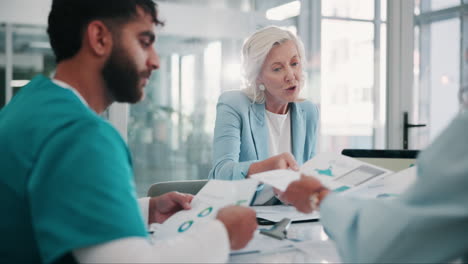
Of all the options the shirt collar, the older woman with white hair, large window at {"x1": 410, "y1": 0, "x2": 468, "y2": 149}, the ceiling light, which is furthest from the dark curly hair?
large window at {"x1": 410, "y1": 0, "x2": 468, "y2": 149}

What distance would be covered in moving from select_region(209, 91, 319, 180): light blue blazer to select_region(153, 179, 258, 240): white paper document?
80 centimetres

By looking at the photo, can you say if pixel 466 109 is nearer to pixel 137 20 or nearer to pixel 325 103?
pixel 137 20

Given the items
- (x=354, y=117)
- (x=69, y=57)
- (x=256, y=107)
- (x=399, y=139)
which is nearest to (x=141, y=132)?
(x=256, y=107)

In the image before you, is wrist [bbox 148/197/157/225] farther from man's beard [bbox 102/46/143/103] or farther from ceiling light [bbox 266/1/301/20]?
ceiling light [bbox 266/1/301/20]

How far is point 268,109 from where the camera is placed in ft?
8.68

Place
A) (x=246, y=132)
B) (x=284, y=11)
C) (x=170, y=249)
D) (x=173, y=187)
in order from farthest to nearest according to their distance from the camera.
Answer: (x=284, y=11), (x=246, y=132), (x=173, y=187), (x=170, y=249)

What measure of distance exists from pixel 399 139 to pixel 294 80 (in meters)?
1.99

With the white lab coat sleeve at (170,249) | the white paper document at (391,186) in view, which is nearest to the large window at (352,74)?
the white paper document at (391,186)

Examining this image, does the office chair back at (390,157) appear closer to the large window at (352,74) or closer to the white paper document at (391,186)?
the white paper document at (391,186)

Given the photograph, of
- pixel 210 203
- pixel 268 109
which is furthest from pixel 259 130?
pixel 210 203

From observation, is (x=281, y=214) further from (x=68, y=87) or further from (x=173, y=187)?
(x=68, y=87)

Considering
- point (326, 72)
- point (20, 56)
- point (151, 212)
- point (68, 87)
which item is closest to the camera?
point (68, 87)

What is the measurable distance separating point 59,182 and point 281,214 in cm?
115

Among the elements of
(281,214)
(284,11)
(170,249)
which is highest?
(284,11)
